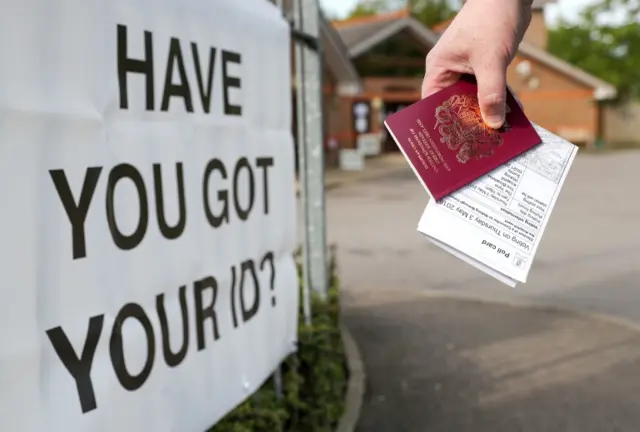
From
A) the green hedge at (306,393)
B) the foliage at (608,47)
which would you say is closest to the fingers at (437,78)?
the green hedge at (306,393)

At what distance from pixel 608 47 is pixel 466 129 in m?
53.3

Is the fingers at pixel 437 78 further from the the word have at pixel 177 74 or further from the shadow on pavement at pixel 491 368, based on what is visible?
the shadow on pavement at pixel 491 368

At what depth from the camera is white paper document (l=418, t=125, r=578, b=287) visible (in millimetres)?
1732

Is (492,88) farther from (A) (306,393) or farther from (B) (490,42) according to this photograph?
(A) (306,393)

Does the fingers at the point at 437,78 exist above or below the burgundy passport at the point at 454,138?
above

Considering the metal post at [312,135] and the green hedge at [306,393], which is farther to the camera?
the metal post at [312,135]

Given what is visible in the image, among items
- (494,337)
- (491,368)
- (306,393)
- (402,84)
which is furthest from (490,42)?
(402,84)

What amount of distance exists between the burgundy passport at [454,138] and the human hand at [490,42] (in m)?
0.06

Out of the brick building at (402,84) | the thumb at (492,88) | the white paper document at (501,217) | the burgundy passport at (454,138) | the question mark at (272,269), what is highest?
the brick building at (402,84)

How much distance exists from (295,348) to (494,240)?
7.29 ft

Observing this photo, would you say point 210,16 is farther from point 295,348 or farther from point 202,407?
point 295,348

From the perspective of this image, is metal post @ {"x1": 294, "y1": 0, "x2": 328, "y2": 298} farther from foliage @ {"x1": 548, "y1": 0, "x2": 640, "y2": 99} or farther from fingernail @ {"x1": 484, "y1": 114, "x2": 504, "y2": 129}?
foliage @ {"x1": 548, "y1": 0, "x2": 640, "y2": 99}

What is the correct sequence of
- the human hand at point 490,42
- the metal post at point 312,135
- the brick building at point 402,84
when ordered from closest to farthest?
the human hand at point 490,42
the metal post at point 312,135
the brick building at point 402,84

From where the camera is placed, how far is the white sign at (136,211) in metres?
1.90
